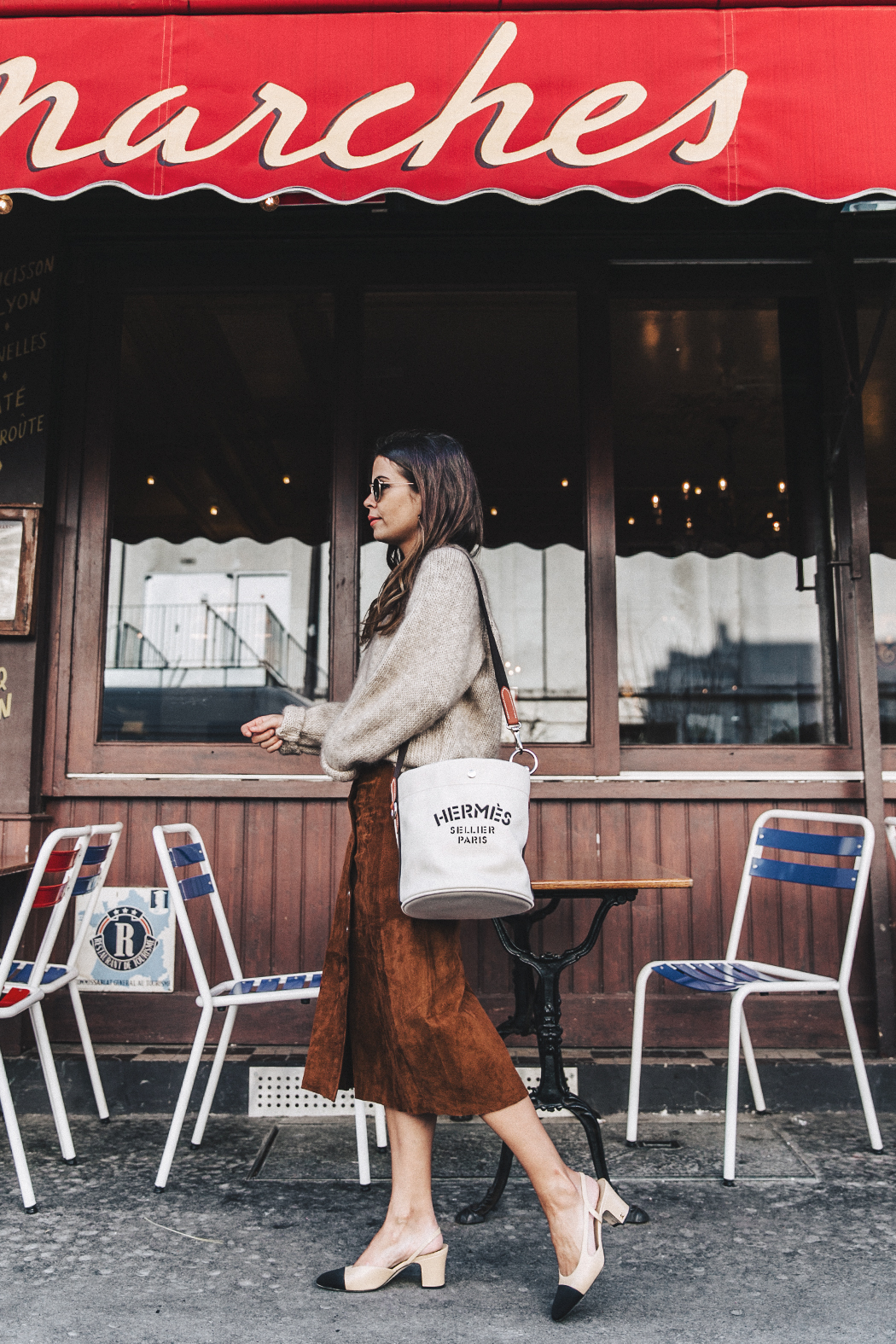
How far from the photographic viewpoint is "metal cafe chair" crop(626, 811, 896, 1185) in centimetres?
269

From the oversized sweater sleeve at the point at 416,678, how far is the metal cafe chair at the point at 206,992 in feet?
2.82

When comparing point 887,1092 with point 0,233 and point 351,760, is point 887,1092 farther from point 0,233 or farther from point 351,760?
point 0,233

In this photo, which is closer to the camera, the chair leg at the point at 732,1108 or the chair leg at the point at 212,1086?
the chair leg at the point at 732,1108

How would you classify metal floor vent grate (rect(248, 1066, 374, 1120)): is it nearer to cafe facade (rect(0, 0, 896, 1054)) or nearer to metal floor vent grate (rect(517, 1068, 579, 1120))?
cafe facade (rect(0, 0, 896, 1054))

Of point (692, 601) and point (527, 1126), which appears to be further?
point (692, 601)

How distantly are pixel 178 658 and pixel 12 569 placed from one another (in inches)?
48.0

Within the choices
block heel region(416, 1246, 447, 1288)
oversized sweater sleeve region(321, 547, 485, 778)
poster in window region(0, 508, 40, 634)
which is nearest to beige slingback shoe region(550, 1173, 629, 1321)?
block heel region(416, 1246, 447, 1288)

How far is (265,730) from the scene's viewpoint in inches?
87.0

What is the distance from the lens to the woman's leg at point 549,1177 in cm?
195

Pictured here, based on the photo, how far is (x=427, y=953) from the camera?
6.80 feet

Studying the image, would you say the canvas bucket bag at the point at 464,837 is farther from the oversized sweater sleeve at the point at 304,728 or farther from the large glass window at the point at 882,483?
the large glass window at the point at 882,483

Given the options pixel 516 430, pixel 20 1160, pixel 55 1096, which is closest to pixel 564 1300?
pixel 20 1160

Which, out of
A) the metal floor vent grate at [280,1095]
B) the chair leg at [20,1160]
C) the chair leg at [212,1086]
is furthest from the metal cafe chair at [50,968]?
the metal floor vent grate at [280,1095]

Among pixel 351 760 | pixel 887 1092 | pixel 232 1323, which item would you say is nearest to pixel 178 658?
pixel 351 760
